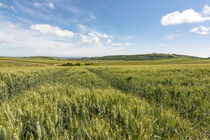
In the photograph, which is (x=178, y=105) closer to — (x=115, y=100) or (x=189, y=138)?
(x=189, y=138)

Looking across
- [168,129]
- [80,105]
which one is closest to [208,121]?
[168,129]

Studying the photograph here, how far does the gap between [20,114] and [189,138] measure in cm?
211

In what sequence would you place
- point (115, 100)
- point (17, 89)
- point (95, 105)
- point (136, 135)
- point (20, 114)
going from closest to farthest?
1. point (136, 135)
2. point (20, 114)
3. point (95, 105)
4. point (115, 100)
5. point (17, 89)

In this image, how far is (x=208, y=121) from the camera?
172cm

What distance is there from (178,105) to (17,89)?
646 centimetres

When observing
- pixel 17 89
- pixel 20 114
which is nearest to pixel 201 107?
pixel 20 114

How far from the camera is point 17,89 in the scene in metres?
4.55

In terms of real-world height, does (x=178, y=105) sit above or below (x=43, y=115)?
below

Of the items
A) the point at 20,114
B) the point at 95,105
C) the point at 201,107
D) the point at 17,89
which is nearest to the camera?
the point at 20,114

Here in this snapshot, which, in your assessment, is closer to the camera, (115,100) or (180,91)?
(115,100)

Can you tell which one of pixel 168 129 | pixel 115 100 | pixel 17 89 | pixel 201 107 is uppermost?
pixel 115 100

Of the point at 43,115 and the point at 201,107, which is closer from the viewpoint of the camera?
the point at 43,115

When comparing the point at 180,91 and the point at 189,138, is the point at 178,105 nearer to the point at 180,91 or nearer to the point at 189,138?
the point at 180,91

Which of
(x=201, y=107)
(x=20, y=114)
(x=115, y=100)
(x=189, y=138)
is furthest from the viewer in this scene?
(x=201, y=107)
